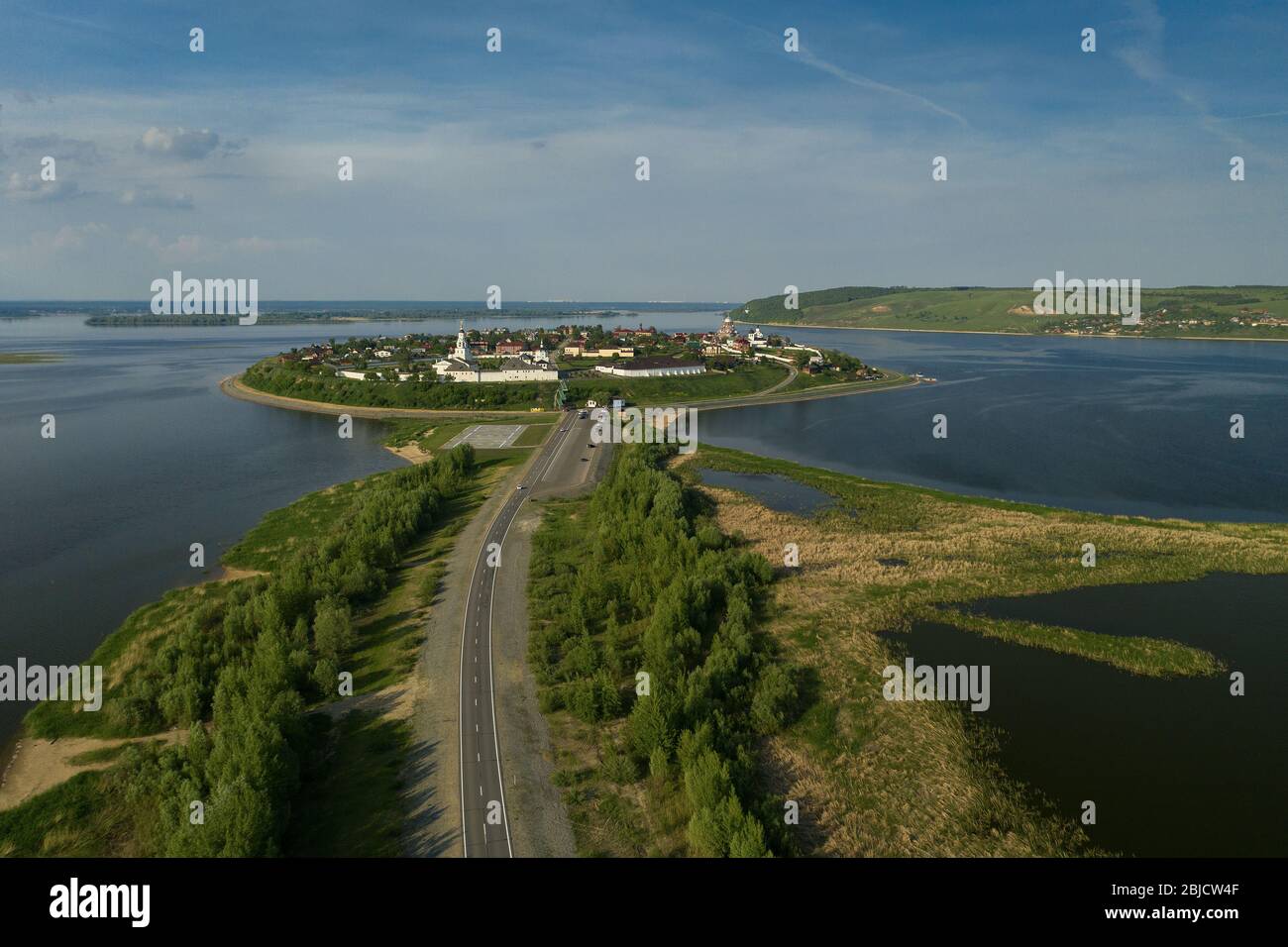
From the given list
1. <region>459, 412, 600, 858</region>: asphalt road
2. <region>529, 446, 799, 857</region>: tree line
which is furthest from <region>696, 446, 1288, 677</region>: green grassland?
<region>459, 412, 600, 858</region>: asphalt road

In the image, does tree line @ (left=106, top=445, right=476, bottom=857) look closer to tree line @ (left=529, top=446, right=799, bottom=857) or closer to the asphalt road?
the asphalt road

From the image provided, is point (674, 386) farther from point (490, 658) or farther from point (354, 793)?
point (354, 793)

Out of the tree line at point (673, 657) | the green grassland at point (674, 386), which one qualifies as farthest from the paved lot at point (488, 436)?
the tree line at point (673, 657)

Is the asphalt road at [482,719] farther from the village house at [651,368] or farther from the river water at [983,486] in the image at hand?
the village house at [651,368]

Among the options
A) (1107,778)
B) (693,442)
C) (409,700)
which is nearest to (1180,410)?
→ (693,442)

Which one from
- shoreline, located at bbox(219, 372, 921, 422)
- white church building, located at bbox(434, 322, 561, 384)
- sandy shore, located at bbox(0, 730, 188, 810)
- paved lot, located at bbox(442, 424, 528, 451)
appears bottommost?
sandy shore, located at bbox(0, 730, 188, 810)
